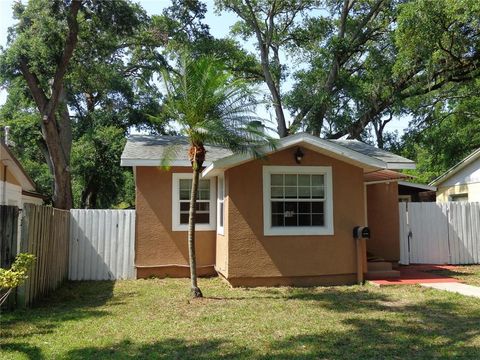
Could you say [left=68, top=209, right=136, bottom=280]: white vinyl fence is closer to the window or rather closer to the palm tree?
the palm tree

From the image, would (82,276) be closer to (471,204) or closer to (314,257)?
(314,257)

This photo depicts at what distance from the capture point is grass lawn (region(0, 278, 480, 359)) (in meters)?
6.09

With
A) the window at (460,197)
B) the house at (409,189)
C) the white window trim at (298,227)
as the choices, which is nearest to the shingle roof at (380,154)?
the white window trim at (298,227)

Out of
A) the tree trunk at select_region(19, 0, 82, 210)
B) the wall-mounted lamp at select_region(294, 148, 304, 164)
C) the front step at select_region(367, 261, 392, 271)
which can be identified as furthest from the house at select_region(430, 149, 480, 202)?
the tree trunk at select_region(19, 0, 82, 210)

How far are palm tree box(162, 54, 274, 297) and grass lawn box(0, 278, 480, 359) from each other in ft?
4.73

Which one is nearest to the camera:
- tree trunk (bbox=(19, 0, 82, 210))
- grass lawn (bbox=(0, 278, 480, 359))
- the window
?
grass lawn (bbox=(0, 278, 480, 359))

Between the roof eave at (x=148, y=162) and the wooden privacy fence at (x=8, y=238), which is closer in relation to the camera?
the wooden privacy fence at (x=8, y=238)

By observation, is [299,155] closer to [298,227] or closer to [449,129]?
[298,227]

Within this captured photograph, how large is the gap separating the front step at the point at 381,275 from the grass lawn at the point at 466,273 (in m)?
1.60

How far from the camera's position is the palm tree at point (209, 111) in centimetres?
931

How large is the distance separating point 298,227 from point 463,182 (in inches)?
396

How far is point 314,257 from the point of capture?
11078mm

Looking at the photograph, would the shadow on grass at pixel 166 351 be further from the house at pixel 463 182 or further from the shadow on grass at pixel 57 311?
the house at pixel 463 182

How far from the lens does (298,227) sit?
11.2 m
